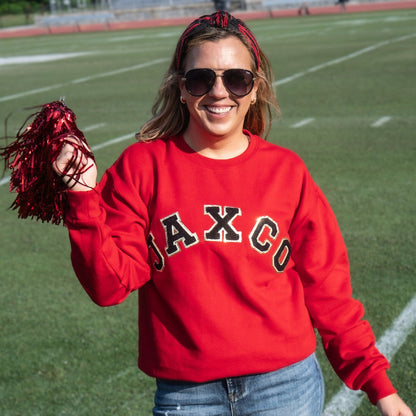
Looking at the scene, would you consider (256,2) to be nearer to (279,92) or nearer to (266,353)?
(279,92)

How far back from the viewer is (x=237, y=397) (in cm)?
249

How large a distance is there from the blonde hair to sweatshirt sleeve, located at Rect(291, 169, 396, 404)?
13.8 inches

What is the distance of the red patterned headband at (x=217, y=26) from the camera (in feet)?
8.54

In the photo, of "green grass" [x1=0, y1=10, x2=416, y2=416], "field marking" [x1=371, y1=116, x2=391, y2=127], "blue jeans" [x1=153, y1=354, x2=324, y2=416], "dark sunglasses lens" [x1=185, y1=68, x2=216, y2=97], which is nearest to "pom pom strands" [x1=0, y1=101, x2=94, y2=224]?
"dark sunglasses lens" [x1=185, y1=68, x2=216, y2=97]

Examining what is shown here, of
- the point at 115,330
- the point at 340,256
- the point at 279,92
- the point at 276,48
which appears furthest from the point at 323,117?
the point at 276,48

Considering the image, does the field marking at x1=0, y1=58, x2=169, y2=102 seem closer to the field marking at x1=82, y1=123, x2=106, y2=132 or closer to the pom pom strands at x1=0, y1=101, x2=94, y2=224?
the field marking at x1=82, y1=123, x2=106, y2=132

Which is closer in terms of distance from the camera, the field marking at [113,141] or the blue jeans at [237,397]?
the blue jeans at [237,397]

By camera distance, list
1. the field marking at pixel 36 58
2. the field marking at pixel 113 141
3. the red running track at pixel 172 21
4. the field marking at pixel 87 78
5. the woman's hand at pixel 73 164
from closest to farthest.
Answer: the woman's hand at pixel 73 164
the field marking at pixel 113 141
the field marking at pixel 87 78
the field marking at pixel 36 58
the red running track at pixel 172 21

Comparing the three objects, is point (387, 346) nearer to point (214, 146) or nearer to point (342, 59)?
point (214, 146)

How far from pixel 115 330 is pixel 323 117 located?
7.73m

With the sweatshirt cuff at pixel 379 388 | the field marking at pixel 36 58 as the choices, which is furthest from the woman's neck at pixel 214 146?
the field marking at pixel 36 58

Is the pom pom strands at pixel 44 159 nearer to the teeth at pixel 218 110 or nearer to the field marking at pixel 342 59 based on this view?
the teeth at pixel 218 110

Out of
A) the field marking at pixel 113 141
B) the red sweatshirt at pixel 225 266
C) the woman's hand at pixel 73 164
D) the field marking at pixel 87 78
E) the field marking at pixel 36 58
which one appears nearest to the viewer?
the woman's hand at pixel 73 164

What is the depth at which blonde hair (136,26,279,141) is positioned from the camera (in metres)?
2.59
